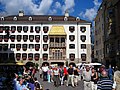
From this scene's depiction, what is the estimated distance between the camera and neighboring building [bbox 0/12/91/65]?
234ft

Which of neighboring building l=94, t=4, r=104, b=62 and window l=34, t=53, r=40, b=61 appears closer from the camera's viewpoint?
neighboring building l=94, t=4, r=104, b=62

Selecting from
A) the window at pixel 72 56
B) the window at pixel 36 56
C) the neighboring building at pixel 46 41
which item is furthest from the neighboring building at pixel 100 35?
the window at pixel 36 56

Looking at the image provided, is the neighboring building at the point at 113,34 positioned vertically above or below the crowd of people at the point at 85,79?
above

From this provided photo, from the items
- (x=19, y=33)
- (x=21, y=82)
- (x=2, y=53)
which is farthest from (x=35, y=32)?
(x=21, y=82)

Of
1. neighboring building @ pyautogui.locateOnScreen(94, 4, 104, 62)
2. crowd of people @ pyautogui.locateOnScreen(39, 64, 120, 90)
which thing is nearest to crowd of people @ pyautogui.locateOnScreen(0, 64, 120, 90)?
crowd of people @ pyautogui.locateOnScreen(39, 64, 120, 90)

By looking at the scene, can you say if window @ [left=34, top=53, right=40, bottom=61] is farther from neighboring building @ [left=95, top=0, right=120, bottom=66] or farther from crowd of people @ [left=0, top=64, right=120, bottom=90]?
crowd of people @ [left=0, top=64, right=120, bottom=90]

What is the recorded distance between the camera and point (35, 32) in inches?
2854

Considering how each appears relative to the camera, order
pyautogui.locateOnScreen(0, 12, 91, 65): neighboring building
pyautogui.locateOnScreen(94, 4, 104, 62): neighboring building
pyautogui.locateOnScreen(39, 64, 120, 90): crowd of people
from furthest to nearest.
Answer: pyautogui.locateOnScreen(0, 12, 91, 65): neighboring building
pyautogui.locateOnScreen(94, 4, 104, 62): neighboring building
pyautogui.locateOnScreen(39, 64, 120, 90): crowd of people

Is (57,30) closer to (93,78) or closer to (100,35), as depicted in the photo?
(100,35)

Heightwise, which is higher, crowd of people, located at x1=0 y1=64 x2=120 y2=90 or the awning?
the awning

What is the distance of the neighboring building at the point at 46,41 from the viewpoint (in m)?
71.4

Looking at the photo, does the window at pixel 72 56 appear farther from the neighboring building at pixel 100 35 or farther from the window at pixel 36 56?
the window at pixel 36 56

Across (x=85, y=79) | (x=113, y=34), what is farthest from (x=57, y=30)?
(x=85, y=79)

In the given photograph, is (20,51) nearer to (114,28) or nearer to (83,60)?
(83,60)
